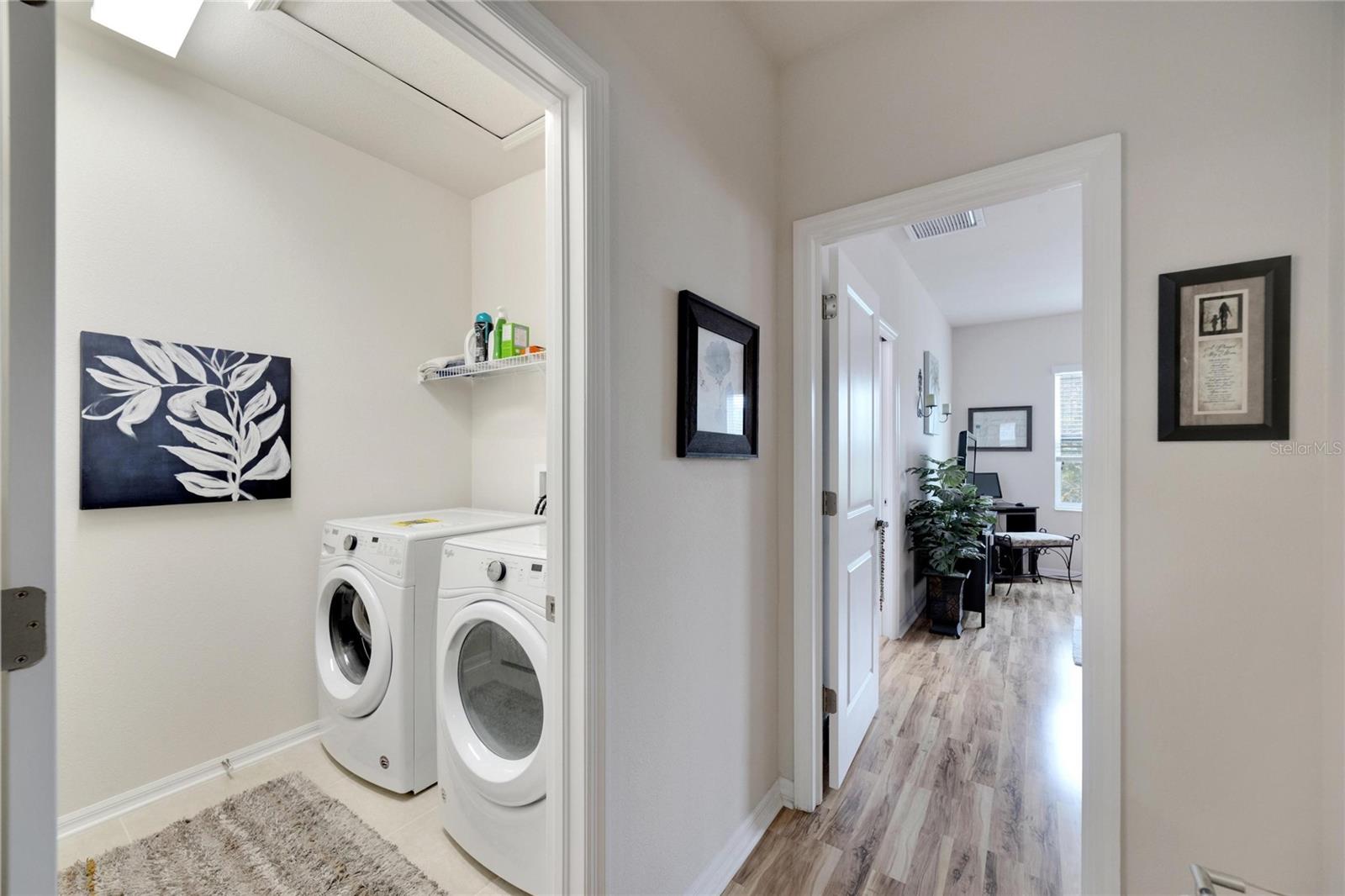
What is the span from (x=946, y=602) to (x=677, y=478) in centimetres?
326

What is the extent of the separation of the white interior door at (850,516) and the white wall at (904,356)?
701 millimetres

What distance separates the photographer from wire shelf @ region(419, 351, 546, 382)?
2385 millimetres

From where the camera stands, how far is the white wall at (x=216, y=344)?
73.3 inches

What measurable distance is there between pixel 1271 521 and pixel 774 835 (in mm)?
1642

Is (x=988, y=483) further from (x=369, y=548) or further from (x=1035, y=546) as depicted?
(x=369, y=548)

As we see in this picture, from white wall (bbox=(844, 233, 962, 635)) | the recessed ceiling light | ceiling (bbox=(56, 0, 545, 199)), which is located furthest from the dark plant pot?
the recessed ceiling light

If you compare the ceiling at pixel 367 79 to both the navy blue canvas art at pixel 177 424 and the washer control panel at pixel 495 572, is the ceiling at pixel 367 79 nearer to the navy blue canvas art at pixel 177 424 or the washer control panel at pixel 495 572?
the navy blue canvas art at pixel 177 424

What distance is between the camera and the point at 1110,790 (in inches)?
54.1

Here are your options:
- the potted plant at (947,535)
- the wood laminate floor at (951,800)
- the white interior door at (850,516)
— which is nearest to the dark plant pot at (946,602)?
the potted plant at (947,535)

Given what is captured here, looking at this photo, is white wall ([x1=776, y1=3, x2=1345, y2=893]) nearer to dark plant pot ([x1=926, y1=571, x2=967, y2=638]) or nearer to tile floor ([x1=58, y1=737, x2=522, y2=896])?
tile floor ([x1=58, y1=737, x2=522, y2=896])

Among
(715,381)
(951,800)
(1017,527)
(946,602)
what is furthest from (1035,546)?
(715,381)

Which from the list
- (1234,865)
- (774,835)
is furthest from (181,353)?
(1234,865)

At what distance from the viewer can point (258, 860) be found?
1.67 meters

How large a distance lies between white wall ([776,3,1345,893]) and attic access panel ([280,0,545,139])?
1.72 meters
